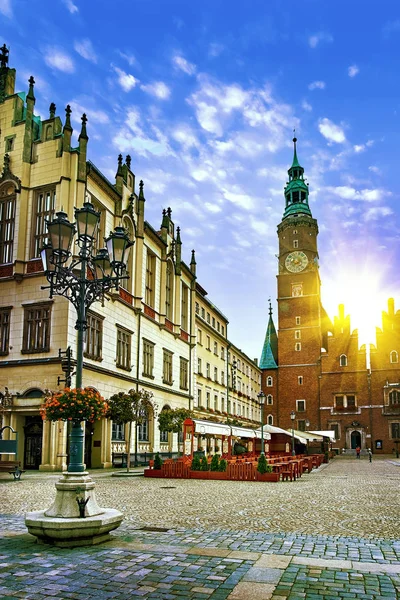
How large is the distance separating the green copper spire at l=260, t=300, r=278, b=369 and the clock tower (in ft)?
9.80

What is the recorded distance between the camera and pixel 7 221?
29.3 m

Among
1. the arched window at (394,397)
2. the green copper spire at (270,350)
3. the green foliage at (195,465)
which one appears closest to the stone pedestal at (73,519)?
the green foliage at (195,465)

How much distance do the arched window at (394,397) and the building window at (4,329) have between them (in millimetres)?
54644

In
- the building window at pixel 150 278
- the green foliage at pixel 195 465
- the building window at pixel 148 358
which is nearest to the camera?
the green foliage at pixel 195 465

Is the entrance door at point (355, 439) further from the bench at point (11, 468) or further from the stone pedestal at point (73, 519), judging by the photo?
the stone pedestal at point (73, 519)

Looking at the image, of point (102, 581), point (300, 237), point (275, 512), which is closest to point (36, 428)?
point (275, 512)

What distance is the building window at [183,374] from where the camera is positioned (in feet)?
142

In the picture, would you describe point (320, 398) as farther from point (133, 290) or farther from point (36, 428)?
point (36, 428)

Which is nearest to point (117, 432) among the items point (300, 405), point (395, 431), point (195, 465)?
point (195, 465)

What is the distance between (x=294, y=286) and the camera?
259ft

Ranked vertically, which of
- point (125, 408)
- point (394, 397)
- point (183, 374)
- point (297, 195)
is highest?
point (297, 195)

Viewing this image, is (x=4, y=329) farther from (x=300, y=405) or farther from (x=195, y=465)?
(x=300, y=405)

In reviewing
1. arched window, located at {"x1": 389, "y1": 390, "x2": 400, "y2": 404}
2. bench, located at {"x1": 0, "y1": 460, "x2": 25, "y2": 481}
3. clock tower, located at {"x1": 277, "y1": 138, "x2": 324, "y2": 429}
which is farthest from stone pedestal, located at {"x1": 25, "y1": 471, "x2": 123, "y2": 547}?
clock tower, located at {"x1": 277, "y1": 138, "x2": 324, "y2": 429}

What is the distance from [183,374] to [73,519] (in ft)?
117
